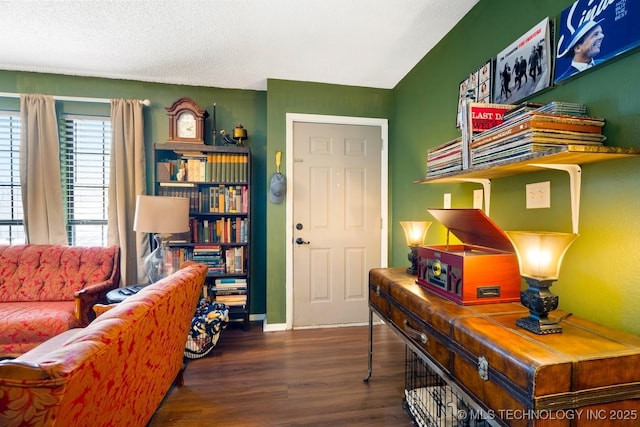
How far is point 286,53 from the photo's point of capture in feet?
8.08

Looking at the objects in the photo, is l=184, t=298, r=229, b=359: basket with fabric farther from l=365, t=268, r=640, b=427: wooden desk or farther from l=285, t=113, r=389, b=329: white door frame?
l=365, t=268, r=640, b=427: wooden desk

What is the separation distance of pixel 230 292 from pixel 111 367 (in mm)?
1957

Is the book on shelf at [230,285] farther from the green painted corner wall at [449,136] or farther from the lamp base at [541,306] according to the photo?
the lamp base at [541,306]

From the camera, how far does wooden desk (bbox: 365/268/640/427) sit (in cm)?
75

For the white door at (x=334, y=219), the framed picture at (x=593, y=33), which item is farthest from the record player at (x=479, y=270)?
the white door at (x=334, y=219)

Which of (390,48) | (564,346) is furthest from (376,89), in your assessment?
(564,346)

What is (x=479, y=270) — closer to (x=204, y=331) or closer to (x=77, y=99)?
(x=204, y=331)

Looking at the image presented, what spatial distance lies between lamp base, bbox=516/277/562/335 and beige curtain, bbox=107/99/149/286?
3.14 metres

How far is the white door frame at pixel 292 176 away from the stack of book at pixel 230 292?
1.51 ft

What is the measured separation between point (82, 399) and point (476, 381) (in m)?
1.24

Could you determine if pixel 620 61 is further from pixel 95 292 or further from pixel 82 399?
pixel 95 292

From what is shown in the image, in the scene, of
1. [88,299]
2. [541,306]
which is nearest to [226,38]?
[88,299]

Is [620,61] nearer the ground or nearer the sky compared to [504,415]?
nearer the sky

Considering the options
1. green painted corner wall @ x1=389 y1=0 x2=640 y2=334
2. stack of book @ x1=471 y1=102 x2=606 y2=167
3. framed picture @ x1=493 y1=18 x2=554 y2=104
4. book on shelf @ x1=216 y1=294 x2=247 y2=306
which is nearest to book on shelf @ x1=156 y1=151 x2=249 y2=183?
book on shelf @ x1=216 y1=294 x2=247 y2=306
